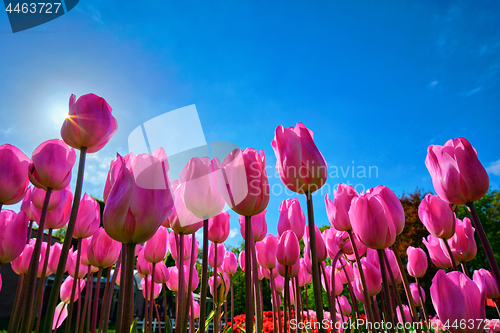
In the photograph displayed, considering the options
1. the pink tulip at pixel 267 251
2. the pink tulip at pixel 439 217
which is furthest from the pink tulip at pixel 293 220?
the pink tulip at pixel 439 217

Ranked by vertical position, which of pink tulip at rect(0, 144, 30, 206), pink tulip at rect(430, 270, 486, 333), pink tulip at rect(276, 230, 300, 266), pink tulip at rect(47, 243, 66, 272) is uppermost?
pink tulip at rect(0, 144, 30, 206)

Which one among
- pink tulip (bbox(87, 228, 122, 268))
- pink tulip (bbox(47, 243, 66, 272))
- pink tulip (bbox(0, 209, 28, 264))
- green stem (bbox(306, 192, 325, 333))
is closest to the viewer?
green stem (bbox(306, 192, 325, 333))

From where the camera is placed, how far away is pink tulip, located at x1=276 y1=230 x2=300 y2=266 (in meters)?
2.07

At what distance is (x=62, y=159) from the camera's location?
173 cm

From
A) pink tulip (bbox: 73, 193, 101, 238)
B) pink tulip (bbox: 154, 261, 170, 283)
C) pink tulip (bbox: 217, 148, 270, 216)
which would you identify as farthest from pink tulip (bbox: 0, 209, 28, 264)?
pink tulip (bbox: 217, 148, 270, 216)

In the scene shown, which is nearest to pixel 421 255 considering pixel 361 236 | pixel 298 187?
pixel 361 236

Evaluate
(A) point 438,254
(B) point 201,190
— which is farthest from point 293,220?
(A) point 438,254

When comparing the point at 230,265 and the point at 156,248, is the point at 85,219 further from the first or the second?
the point at 230,265

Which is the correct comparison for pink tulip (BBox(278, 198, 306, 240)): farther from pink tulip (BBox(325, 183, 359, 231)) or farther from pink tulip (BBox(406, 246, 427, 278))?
pink tulip (BBox(406, 246, 427, 278))

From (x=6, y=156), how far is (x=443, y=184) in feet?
9.03

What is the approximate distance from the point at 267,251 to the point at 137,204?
5.91 ft

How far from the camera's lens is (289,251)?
2.09 metres

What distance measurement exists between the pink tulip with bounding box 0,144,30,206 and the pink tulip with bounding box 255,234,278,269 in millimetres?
1841

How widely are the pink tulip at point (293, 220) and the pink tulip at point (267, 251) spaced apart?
0.52 feet
